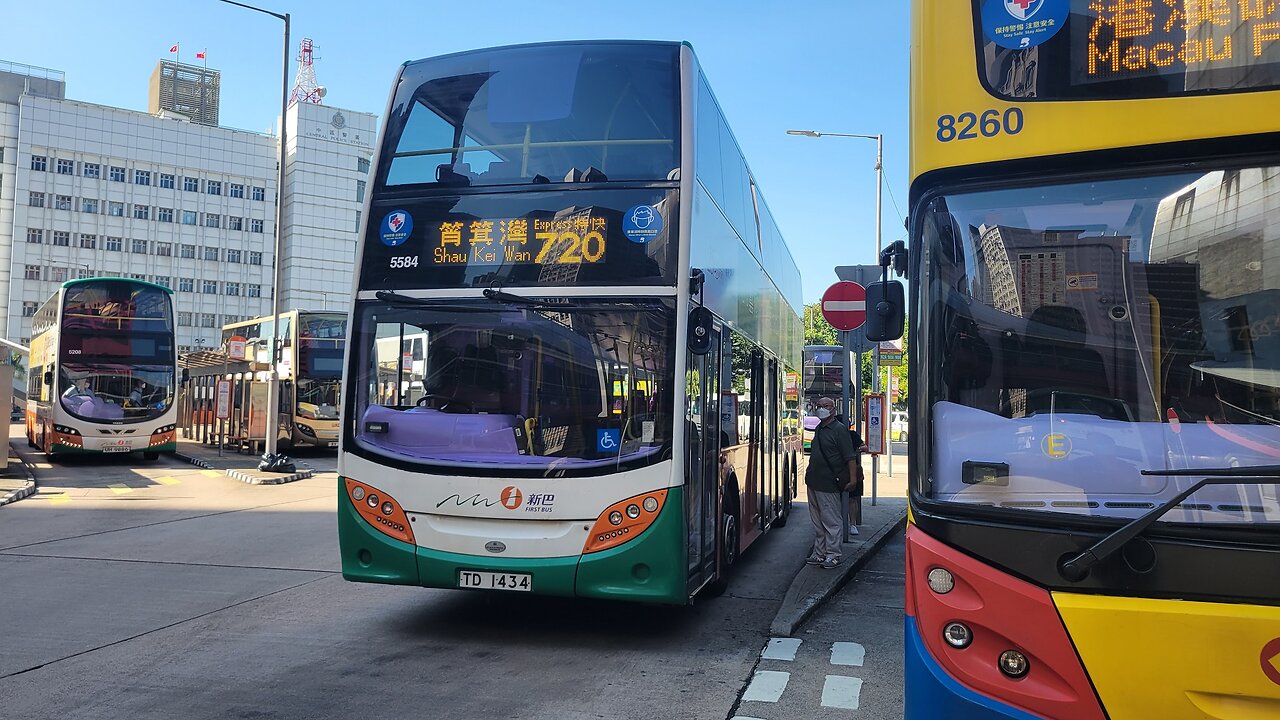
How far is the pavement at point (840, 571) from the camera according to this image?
762 centimetres

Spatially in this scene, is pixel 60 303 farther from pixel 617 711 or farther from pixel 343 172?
pixel 343 172

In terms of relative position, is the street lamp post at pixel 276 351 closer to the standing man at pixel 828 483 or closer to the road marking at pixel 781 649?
the standing man at pixel 828 483

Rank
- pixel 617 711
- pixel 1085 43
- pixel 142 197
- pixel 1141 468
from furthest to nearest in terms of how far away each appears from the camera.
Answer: pixel 142 197
pixel 617 711
pixel 1085 43
pixel 1141 468

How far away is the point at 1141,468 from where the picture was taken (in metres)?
3.51

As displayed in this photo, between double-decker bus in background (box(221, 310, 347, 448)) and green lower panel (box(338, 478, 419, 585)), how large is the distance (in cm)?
2119

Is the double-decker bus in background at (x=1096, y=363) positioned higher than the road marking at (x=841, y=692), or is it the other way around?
the double-decker bus in background at (x=1096, y=363)

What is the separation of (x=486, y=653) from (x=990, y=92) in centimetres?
466

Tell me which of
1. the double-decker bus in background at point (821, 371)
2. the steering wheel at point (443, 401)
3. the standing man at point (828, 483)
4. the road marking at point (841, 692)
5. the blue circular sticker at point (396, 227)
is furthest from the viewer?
the double-decker bus in background at point (821, 371)

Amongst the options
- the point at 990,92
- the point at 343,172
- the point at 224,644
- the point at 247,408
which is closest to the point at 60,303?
the point at 247,408

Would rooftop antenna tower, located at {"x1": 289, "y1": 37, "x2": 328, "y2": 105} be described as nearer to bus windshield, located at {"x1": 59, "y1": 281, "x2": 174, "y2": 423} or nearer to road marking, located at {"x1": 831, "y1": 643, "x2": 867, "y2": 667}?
bus windshield, located at {"x1": 59, "y1": 281, "x2": 174, "y2": 423}

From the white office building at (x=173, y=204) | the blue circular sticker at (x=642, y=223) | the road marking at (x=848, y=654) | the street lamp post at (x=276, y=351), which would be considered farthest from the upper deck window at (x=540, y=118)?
the white office building at (x=173, y=204)

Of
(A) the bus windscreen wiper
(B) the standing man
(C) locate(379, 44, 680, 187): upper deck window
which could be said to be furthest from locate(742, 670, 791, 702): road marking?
(B) the standing man

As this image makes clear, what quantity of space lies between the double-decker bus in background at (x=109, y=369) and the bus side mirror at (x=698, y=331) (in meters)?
20.8

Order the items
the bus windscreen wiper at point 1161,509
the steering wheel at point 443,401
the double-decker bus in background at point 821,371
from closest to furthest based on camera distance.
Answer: the bus windscreen wiper at point 1161,509, the steering wheel at point 443,401, the double-decker bus in background at point 821,371
